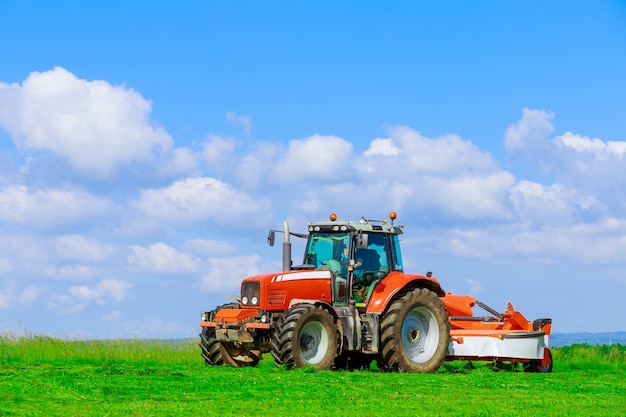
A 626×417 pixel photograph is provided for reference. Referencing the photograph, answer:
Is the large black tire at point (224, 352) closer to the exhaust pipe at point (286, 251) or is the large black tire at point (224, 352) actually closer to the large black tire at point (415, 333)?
the exhaust pipe at point (286, 251)

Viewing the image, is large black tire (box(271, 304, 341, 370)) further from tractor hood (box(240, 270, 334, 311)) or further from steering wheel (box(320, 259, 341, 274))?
steering wheel (box(320, 259, 341, 274))

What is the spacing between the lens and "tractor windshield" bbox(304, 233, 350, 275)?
57.6ft

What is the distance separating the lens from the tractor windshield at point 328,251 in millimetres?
A: 17547

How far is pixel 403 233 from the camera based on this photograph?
1853 cm

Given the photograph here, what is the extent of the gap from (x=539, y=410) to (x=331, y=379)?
3598mm

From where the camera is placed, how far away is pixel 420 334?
17.9m

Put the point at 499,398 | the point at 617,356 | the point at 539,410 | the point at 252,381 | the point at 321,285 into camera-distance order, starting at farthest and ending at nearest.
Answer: the point at 617,356 < the point at 321,285 < the point at 252,381 < the point at 499,398 < the point at 539,410

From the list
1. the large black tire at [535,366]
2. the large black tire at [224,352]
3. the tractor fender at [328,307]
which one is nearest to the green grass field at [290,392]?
the large black tire at [535,366]

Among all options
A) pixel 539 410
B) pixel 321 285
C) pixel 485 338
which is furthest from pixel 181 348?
pixel 539 410

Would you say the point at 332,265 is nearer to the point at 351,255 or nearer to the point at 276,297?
the point at 351,255

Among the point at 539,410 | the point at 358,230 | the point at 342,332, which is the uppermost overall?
the point at 358,230

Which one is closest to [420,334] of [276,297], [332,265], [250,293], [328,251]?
[332,265]

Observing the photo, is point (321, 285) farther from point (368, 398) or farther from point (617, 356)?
point (617, 356)

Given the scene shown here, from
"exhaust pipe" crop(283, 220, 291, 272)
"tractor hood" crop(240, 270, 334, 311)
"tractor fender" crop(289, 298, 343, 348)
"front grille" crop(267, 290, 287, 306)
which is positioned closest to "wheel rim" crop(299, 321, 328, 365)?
"tractor fender" crop(289, 298, 343, 348)
